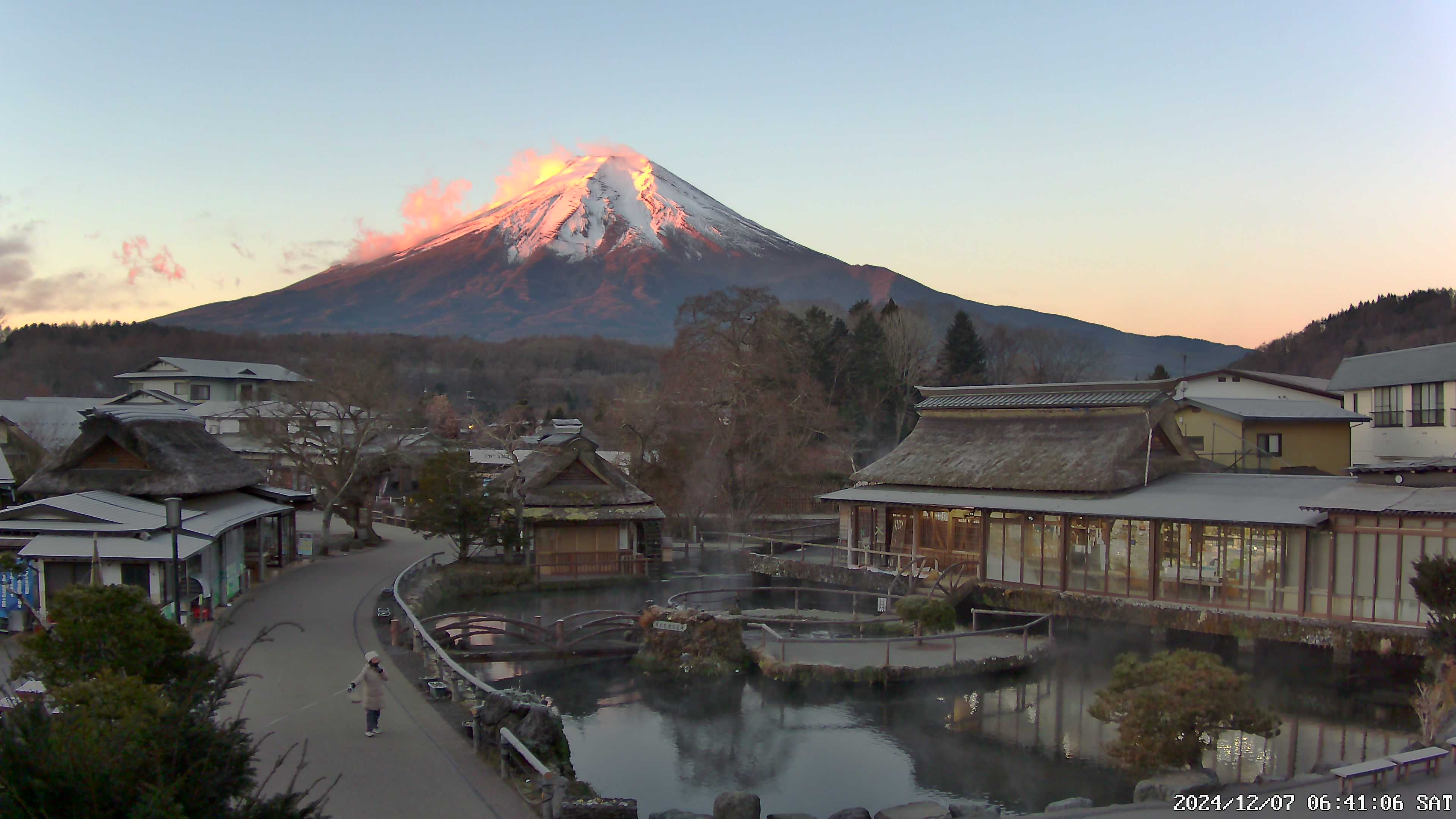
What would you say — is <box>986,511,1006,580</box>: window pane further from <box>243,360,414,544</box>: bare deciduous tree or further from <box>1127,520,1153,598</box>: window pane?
<box>243,360,414,544</box>: bare deciduous tree

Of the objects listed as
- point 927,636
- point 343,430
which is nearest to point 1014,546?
point 927,636

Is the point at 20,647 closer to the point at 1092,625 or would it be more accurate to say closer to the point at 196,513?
the point at 196,513

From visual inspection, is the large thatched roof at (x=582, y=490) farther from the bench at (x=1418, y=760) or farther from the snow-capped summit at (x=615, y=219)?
the snow-capped summit at (x=615, y=219)

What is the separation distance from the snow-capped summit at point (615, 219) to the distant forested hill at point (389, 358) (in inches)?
1098

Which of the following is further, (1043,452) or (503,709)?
(1043,452)

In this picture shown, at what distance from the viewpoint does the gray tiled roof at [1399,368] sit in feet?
110

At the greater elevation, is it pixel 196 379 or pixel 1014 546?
pixel 196 379

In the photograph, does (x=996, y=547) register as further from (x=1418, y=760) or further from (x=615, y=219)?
(x=615, y=219)

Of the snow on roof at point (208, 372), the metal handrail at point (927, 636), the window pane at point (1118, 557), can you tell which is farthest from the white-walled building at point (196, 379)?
the window pane at point (1118, 557)

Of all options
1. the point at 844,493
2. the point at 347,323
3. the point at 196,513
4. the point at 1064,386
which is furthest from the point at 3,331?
the point at 1064,386

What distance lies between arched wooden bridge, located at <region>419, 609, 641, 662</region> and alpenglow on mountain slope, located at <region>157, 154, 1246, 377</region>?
10003cm

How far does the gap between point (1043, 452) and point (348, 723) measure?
17.3m

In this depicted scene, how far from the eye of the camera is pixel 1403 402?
3491cm

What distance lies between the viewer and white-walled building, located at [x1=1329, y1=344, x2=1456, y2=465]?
108 feet
